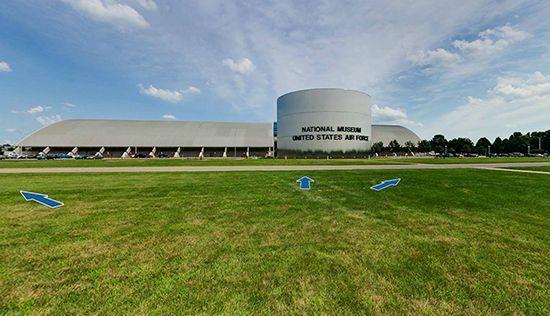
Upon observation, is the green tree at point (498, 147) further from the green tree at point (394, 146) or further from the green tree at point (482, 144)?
the green tree at point (394, 146)

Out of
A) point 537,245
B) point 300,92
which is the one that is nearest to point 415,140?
point 300,92

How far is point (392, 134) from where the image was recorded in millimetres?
100875

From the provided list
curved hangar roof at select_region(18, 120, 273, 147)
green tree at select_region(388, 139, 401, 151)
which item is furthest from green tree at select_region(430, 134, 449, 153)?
curved hangar roof at select_region(18, 120, 273, 147)

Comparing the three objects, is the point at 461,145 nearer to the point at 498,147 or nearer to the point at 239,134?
the point at 498,147

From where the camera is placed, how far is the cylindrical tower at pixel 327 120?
6606 centimetres

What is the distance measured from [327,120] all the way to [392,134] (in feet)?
164

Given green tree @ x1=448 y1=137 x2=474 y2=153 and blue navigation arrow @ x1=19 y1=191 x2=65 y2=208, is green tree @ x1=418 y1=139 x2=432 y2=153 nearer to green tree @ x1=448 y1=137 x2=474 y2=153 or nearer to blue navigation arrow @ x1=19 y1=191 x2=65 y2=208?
green tree @ x1=448 y1=137 x2=474 y2=153

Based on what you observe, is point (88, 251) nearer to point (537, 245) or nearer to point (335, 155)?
point (537, 245)

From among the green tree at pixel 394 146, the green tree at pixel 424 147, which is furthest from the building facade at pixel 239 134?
the green tree at pixel 424 147

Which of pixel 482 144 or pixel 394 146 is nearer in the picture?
pixel 394 146

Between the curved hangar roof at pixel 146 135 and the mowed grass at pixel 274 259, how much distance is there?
72476mm

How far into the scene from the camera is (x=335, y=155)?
66188 millimetres

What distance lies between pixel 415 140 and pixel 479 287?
11599 cm

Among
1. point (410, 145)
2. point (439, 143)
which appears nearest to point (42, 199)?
point (410, 145)
